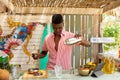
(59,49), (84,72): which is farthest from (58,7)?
(84,72)

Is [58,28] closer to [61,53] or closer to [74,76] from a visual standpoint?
[61,53]

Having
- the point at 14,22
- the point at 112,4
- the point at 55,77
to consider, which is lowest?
the point at 55,77

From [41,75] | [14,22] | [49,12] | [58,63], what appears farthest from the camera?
[49,12]

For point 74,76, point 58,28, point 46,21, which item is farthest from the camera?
point 46,21

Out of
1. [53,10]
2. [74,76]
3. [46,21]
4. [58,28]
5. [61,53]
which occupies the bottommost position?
[74,76]

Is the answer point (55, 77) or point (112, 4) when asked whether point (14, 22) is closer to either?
point (112, 4)

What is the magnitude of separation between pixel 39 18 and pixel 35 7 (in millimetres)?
1011

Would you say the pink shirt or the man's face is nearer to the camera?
the man's face

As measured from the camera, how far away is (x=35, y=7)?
19.7ft

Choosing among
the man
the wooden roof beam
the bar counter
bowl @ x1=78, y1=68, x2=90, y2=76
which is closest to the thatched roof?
the wooden roof beam

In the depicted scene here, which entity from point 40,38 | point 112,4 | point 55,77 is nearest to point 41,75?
point 55,77

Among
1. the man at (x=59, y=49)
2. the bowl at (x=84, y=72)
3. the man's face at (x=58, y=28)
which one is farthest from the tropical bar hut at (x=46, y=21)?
the bowl at (x=84, y=72)

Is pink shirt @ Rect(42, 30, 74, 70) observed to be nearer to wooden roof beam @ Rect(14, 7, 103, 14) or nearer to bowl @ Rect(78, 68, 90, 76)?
bowl @ Rect(78, 68, 90, 76)

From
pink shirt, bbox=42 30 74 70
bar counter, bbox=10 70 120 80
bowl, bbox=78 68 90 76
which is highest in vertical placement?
pink shirt, bbox=42 30 74 70
